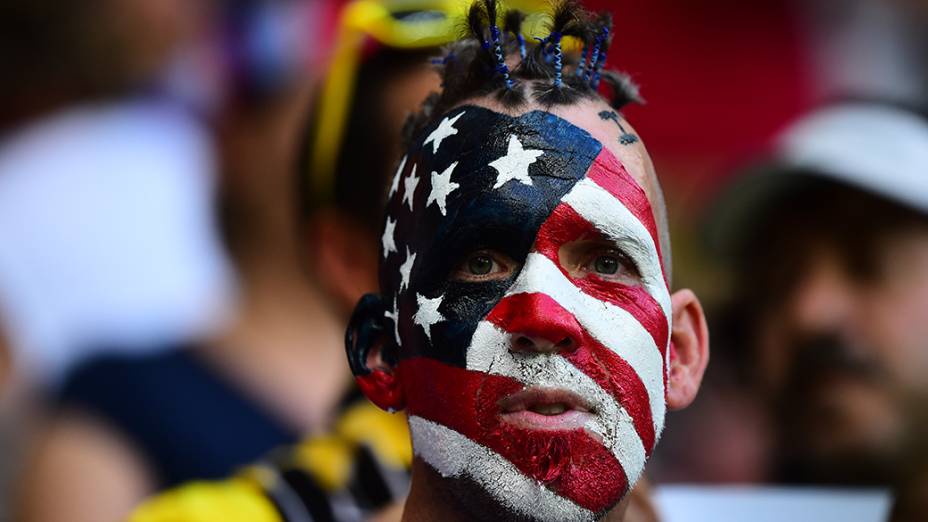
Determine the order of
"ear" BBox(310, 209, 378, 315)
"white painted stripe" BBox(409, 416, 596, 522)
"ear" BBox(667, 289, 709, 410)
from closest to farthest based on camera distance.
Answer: "white painted stripe" BBox(409, 416, 596, 522) < "ear" BBox(667, 289, 709, 410) < "ear" BBox(310, 209, 378, 315)

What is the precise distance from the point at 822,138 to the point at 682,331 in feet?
7.29

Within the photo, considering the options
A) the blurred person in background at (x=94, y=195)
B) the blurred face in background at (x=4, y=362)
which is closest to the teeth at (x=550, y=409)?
the blurred person in background at (x=94, y=195)

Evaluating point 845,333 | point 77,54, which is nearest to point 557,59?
point 845,333

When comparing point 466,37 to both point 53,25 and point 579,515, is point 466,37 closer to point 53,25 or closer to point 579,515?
point 579,515

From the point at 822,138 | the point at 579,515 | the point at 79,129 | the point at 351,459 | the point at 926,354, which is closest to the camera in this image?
the point at 579,515

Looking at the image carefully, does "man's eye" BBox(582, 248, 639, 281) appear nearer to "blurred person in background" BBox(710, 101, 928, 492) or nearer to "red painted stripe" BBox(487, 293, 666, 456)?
"red painted stripe" BBox(487, 293, 666, 456)

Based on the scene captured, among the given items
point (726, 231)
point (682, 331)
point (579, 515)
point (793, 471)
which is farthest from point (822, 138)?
point (579, 515)

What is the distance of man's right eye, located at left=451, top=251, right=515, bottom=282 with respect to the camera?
67.3 inches

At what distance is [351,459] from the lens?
2.71 metres

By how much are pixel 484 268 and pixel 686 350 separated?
32cm

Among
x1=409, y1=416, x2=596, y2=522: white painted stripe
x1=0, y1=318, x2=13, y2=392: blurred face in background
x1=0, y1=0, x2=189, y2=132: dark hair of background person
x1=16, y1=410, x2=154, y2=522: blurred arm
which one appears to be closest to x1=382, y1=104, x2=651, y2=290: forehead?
x1=409, y1=416, x2=596, y2=522: white painted stripe

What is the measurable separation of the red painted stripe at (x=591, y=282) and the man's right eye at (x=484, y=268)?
0.05 meters

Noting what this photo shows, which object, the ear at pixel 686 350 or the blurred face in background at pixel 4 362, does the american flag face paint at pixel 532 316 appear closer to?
the ear at pixel 686 350

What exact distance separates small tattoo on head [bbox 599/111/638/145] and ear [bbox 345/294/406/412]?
37 cm
